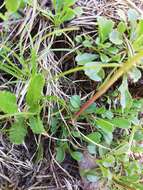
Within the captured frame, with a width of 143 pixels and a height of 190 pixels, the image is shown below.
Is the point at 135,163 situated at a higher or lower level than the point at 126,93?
lower

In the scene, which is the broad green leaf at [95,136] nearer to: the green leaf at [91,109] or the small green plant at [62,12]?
the green leaf at [91,109]

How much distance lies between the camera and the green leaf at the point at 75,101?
3.08 feet

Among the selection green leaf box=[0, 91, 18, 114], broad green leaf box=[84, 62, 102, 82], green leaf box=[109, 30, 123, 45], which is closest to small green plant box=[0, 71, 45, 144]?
green leaf box=[0, 91, 18, 114]

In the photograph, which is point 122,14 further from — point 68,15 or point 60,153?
point 60,153

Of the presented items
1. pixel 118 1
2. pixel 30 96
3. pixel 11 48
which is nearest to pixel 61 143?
pixel 30 96

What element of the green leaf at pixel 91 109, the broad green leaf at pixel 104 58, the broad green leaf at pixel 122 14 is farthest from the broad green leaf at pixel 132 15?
the green leaf at pixel 91 109

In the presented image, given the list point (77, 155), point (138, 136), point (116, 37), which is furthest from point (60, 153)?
point (116, 37)

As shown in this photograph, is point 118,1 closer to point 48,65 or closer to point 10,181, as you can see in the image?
point 48,65

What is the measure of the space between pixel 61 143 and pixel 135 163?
244mm

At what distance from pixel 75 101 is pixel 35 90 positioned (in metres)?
0.13

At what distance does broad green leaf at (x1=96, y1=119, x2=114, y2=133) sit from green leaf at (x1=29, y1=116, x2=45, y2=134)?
16cm

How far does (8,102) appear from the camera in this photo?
2.78 feet

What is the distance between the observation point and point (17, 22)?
967 mm

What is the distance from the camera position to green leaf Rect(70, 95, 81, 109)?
0.94m
